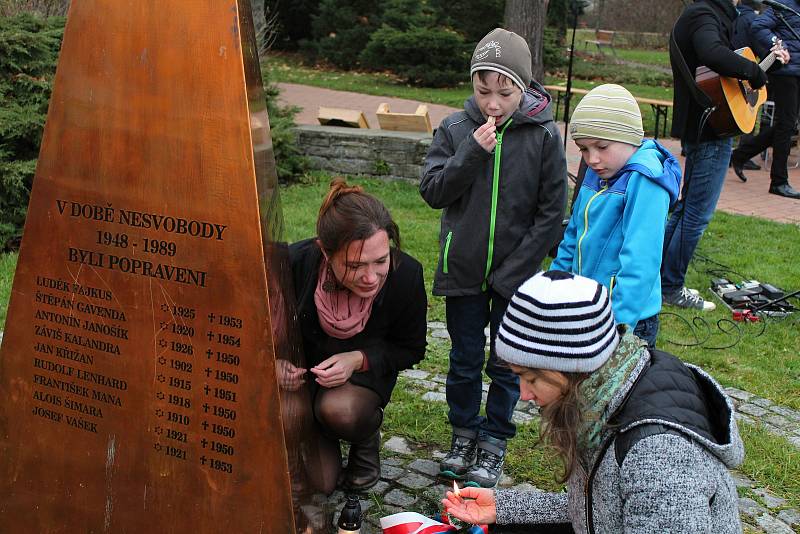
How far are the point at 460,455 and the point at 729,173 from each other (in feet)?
23.8

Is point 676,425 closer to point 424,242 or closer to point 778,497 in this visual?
point 778,497

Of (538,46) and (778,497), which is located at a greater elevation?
(538,46)

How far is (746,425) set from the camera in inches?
152

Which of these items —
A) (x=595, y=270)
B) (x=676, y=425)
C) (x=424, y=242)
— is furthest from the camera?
(x=424, y=242)

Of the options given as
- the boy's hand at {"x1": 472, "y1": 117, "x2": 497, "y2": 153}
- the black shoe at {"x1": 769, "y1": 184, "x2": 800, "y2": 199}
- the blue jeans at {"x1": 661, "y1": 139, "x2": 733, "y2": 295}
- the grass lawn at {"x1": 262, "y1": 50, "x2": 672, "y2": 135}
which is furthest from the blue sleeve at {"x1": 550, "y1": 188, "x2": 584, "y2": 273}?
the grass lawn at {"x1": 262, "y1": 50, "x2": 672, "y2": 135}

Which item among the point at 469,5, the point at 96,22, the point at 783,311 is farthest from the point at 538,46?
the point at 96,22

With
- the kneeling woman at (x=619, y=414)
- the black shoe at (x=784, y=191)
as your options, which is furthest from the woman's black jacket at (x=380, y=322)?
the black shoe at (x=784, y=191)

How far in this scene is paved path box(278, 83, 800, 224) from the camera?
7898mm

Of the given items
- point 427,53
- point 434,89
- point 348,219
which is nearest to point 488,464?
point 348,219

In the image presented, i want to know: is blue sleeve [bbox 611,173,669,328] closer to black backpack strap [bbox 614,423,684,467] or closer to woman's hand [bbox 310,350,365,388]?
woman's hand [bbox 310,350,365,388]

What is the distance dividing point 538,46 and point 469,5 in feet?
23.1

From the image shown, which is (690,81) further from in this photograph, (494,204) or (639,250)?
(639,250)

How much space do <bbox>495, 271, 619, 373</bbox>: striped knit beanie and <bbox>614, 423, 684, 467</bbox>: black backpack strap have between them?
0.16 m

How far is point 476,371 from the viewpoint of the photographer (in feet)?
11.1
